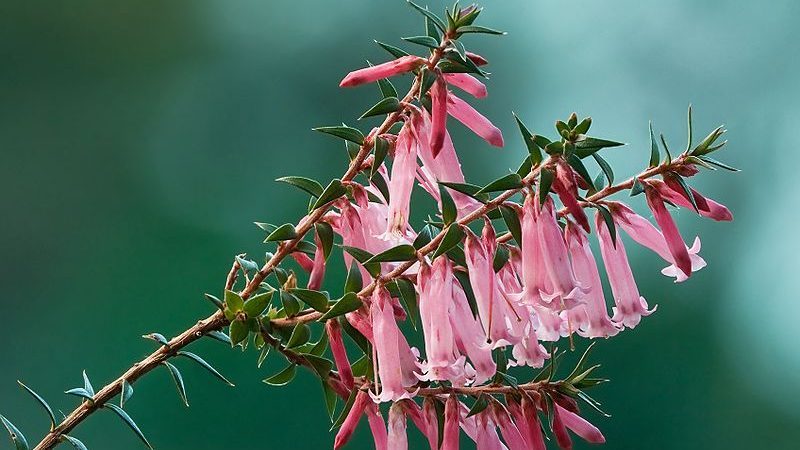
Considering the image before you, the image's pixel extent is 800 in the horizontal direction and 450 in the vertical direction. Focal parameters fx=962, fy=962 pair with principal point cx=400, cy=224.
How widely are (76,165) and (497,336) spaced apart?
8.75 feet

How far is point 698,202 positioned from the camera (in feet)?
1.91

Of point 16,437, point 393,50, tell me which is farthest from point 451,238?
point 16,437

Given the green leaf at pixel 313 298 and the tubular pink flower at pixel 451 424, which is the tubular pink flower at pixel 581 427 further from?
the green leaf at pixel 313 298

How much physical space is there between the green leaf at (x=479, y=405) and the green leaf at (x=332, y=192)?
6.4 inches

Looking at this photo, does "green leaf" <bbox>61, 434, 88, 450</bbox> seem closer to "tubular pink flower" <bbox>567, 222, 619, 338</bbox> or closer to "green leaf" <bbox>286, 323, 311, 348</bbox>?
"green leaf" <bbox>286, 323, 311, 348</bbox>

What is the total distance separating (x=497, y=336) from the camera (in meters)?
0.59

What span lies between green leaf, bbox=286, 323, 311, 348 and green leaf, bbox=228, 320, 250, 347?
31 mm

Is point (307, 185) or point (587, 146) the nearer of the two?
point (587, 146)

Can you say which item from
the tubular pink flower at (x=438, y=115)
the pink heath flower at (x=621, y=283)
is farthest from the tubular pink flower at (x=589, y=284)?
the tubular pink flower at (x=438, y=115)

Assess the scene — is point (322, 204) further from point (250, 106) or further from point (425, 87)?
point (250, 106)

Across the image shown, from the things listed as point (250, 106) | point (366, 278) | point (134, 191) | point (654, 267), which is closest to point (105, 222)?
point (134, 191)

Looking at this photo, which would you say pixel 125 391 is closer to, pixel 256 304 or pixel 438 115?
pixel 256 304

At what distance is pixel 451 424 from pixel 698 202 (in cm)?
21

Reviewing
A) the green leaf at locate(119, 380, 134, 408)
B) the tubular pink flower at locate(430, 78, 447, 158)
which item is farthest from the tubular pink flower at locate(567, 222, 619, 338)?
the green leaf at locate(119, 380, 134, 408)
